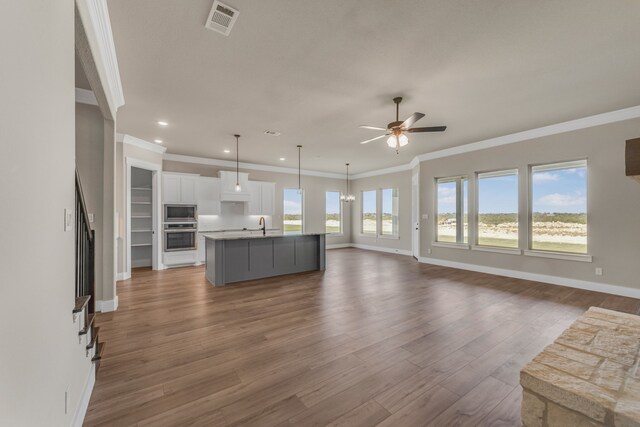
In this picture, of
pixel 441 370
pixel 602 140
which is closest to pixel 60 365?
pixel 441 370

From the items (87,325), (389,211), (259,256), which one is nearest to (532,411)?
(87,325)

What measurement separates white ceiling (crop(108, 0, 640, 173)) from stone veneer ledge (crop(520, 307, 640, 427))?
2.38m

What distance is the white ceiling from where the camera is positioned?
221 cm

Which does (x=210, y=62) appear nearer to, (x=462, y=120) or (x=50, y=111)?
(x=50, y=111)

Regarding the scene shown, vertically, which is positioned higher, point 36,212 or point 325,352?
point 36,212

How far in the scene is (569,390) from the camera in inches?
33.9

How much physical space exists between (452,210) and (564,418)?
6.55 metres

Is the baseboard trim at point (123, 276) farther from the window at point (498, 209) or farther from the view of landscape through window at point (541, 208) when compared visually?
the window at point (498, 209)

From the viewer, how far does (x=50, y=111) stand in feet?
4.14

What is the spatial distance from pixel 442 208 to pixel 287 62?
5667 millimetres

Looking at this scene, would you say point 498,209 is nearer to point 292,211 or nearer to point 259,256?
point 259,256

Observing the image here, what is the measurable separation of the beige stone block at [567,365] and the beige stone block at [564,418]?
14 cm

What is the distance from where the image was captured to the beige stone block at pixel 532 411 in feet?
3.04

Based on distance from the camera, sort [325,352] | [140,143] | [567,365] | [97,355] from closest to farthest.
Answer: [567,365] < [97,355] < [325,352] < [140,143]
